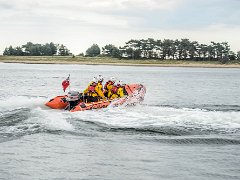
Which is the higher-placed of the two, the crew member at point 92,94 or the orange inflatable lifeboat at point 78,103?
the crew member at point 92,94

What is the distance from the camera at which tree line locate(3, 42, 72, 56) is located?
140m

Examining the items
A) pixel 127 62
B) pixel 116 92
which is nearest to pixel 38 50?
pixel 127 62

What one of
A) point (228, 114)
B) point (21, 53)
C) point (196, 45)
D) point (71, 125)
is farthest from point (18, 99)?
point (21, 53)

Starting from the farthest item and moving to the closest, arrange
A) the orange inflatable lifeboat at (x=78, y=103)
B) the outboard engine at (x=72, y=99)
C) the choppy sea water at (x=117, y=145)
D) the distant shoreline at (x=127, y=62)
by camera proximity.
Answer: the distant shoreline at (x=127, y=62), the outboard engine at (x=72, y=99), the orange inflatable lifeboat at (x=78, y=103), the choppy sea water at (x=117, y=145)

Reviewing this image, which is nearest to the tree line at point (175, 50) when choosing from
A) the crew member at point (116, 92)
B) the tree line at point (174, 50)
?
the tree line at point (174, 50)

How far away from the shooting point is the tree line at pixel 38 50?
14012cm

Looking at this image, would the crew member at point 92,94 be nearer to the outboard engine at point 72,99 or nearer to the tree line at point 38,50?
the outboard engine at point 72,99

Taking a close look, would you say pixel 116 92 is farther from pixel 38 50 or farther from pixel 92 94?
pixel 38 50

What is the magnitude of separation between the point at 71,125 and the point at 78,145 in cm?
269

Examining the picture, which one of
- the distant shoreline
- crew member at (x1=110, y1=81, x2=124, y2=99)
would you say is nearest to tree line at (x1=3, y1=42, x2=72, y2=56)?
the distant shoreline

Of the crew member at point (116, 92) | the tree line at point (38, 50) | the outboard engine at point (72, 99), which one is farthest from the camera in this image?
the tree line at point (38, 50)

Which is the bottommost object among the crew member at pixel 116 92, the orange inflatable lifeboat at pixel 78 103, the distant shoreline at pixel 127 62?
the distant shoreline at pixel 127 62

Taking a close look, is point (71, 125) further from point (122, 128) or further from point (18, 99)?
point (18, 99)

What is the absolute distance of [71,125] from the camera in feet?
52.0
